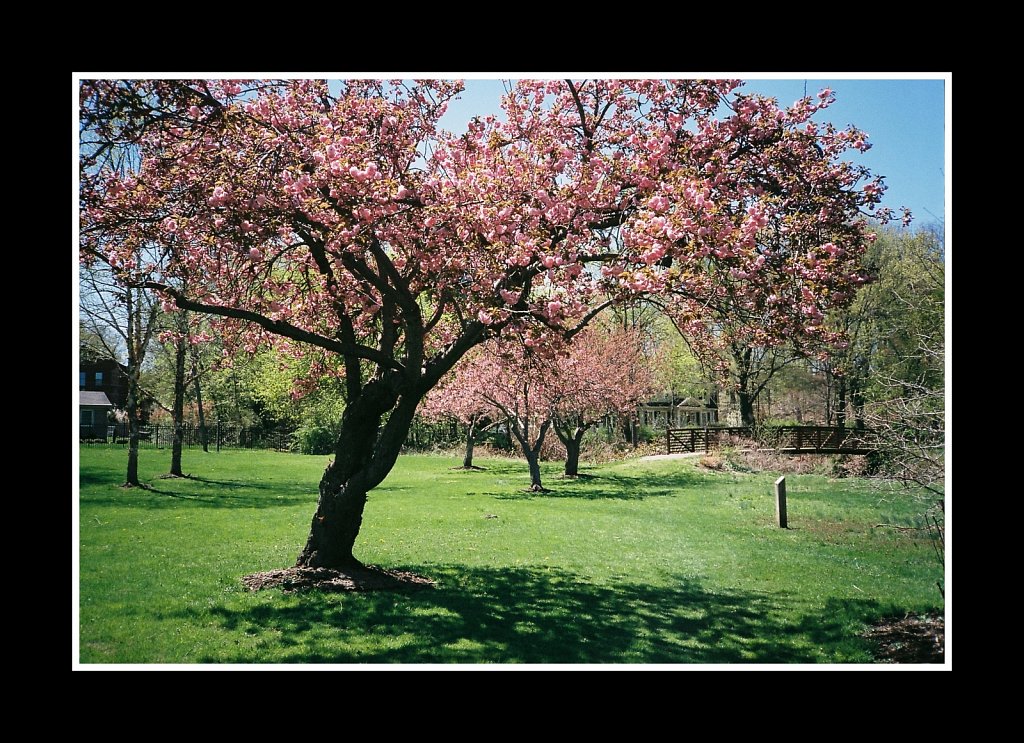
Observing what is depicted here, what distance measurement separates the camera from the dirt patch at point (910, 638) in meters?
4.15

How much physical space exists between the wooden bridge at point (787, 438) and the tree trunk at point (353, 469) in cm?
356

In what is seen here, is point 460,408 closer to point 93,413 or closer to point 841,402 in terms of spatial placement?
point 93,413

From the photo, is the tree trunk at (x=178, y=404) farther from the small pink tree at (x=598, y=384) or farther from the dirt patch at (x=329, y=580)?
the small pink tree at (x=598, y=384)

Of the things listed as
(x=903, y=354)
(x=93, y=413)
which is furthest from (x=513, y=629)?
(x=93, y=413)

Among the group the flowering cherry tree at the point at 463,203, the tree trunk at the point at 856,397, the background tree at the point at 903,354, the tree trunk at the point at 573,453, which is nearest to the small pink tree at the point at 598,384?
the tree trunk at the point at 573,453

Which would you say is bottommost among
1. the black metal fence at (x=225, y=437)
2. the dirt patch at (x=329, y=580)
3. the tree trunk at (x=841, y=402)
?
the dirt patch at (x=329, y=580)

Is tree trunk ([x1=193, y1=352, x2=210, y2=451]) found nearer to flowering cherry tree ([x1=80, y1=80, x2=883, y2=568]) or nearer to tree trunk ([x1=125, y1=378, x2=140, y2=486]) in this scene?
tree trunk ([x1=125, y1=378, x2=140, y2=486])

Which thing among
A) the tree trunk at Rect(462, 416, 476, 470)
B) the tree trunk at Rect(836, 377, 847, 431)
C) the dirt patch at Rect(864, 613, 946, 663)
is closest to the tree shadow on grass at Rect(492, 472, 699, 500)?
the tree trunk at Rect(462, 416, 476, 470)

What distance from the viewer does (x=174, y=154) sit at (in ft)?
13.8

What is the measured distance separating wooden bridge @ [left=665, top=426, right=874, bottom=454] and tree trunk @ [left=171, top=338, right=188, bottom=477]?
729 cm

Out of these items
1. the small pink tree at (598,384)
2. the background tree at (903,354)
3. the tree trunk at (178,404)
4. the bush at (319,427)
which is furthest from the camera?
the bush at (319,427)
